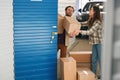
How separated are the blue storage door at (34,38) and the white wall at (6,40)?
3.9 inches

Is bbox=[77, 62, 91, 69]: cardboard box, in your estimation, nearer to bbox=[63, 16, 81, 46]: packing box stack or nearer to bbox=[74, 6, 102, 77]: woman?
bbox=[74, 6, 102, 77]: woman

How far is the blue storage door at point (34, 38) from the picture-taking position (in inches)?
186

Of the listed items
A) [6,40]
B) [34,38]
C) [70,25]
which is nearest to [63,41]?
[70,25]

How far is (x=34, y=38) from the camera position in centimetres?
487

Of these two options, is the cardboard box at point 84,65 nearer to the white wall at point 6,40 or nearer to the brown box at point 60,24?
the brown box at point 60,24

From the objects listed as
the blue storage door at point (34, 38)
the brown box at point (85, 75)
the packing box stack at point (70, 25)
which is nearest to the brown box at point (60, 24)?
the packing box stack at point (70, 25)

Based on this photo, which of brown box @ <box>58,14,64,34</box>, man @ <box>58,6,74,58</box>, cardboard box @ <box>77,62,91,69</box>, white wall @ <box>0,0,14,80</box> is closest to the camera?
white wall @ <box>0,0,14,80</box>

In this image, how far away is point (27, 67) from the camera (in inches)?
193

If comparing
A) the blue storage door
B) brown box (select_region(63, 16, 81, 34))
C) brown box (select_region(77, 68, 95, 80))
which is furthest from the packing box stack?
brown box (select_region(77, 68, 95, 80))

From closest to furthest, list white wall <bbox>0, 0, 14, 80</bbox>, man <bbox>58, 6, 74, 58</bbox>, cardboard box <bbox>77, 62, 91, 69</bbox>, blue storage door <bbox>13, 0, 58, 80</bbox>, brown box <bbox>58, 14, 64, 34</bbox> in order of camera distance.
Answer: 1. white wall <bbox>0, 0, 14, 80</bbox>
2. blue storage door <bbox>13, 0, 58, 80</bbox>
3. brown box <bbox>58, 14, 64, 34</bbox>
4. man <bbox>58, 6, 74, 58</bbox>
5. cardboard box <bbox>77, 62, 91, 69</bbox>

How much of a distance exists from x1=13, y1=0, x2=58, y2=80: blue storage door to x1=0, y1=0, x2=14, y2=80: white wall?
0.10m

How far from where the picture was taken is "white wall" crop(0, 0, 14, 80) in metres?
4.54

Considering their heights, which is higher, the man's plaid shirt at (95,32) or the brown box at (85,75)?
the man's plaid shirt at (95,32)

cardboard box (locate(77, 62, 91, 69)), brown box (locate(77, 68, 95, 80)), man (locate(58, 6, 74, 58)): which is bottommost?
brown box (locate(77, 68, 95, 80))
